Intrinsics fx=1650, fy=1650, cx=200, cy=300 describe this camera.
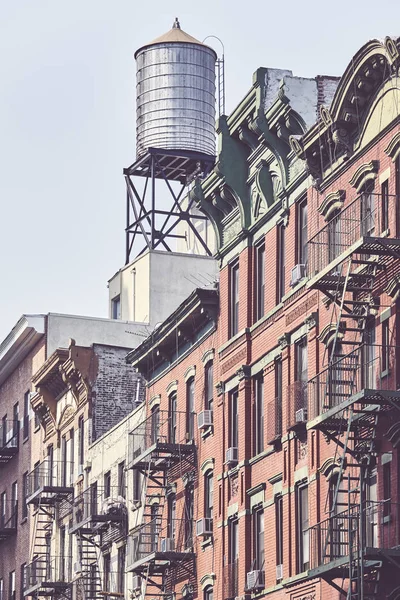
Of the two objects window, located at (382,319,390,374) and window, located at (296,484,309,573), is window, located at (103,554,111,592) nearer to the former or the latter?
window, located at (296,484,309,573)

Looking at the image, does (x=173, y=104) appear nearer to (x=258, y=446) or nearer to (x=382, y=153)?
(x=258, y=446)

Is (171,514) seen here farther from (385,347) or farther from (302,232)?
(385,347)

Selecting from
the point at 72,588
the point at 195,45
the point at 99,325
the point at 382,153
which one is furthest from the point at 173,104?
the point at 382,153

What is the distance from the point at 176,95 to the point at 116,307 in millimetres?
11481

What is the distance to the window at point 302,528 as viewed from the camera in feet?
144

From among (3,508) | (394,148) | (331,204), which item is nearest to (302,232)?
(331,204)

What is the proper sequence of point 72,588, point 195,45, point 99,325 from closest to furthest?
1. point 72,588
2. point 99,325
3. point 195,45

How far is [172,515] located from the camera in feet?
182

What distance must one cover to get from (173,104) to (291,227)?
115 ft

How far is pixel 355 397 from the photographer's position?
122ft

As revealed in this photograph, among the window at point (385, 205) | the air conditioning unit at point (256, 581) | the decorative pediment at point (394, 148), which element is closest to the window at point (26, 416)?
the air conditioning unit at point (256, 581)

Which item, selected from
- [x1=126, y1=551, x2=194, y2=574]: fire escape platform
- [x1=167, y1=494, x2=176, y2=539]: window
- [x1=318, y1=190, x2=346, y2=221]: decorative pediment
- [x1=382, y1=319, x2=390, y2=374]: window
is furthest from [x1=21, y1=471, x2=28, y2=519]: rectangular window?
[x1=382, y1=319, x2=390, y2=374]: window

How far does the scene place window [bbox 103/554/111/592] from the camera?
2426 inches

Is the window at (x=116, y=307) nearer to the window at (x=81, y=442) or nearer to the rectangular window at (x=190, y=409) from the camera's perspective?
the window at (x=81, y=442)
